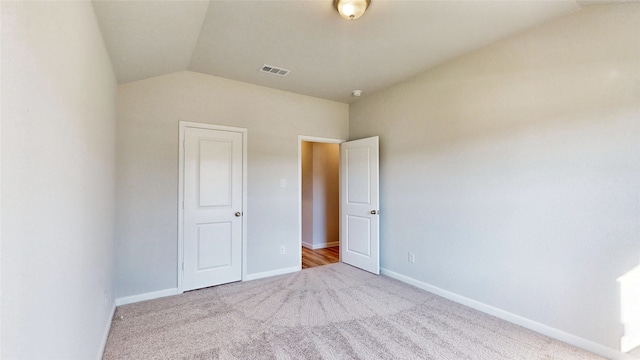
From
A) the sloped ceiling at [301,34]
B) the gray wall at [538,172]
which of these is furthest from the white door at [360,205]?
the sloped ceiling at [301,34]

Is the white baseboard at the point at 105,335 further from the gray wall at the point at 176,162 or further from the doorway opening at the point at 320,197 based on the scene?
the doorway opening at the point at 320,197

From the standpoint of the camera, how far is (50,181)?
107 cm

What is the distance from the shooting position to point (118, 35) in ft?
7.00

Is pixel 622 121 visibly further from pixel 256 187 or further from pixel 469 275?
pixel 256 187

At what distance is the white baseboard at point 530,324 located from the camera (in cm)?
208

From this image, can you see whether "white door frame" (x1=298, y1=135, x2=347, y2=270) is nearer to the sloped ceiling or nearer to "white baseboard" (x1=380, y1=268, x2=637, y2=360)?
the sloped ceiling

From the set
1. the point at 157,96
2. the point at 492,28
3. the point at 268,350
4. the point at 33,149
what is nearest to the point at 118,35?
the point at 157,96

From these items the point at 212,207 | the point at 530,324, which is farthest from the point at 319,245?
the point at 530,324

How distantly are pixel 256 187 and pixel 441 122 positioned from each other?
2.52 meters

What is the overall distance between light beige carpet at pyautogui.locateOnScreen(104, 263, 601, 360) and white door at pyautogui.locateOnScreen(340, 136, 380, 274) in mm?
773

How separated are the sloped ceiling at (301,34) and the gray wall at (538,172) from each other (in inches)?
13.1

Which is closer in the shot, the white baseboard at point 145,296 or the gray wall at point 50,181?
the gray wall at point 50,181

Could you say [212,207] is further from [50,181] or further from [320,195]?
[320,195]

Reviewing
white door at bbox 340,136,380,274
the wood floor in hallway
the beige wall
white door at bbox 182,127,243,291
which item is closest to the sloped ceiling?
white door at bbox 182,127,243,291
